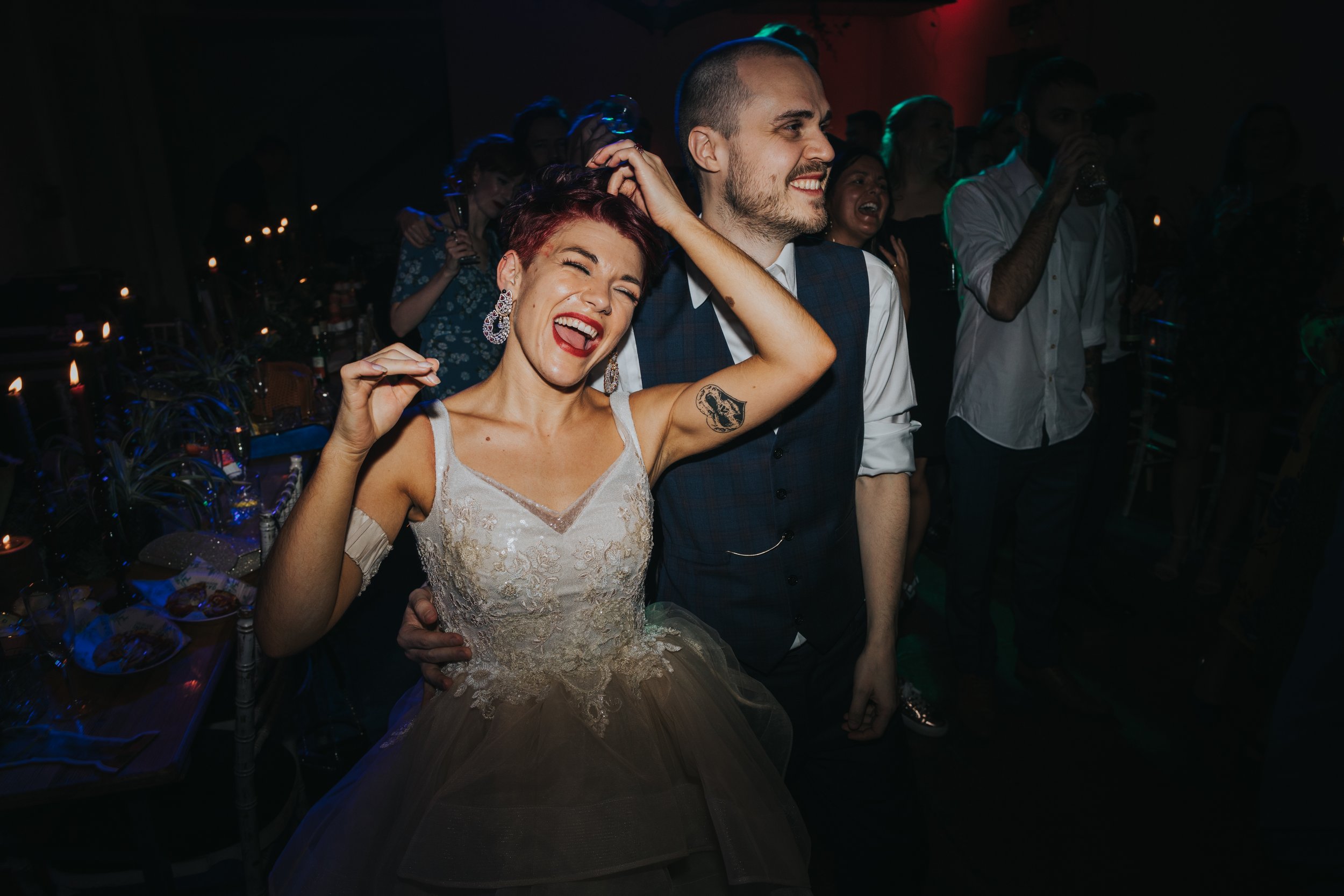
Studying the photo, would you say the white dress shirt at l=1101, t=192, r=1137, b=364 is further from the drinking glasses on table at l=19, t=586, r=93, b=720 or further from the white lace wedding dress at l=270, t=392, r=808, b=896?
the drinking glasses on table at l=19, t=586, r=93, b=720

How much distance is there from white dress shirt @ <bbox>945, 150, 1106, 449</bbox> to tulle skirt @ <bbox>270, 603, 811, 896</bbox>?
5.63 feet

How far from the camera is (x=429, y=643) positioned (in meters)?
1.52

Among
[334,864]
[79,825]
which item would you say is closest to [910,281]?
[334,864]

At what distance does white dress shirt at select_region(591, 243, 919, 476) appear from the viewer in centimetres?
173

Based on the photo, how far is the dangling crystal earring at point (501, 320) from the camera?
153 centimetres

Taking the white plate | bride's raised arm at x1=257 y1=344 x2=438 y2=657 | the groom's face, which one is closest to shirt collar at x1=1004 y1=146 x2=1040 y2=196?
the groom's face

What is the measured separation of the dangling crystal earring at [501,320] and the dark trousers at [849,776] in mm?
899

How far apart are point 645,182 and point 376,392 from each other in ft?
2.02

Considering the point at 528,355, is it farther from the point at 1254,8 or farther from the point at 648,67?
the point at 648,67

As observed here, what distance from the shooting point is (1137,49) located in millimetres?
6234

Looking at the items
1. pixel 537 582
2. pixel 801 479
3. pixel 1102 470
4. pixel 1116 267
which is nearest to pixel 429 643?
pixel 537 582

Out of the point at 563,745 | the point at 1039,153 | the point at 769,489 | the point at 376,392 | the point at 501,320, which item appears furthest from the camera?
the point at 1039,153

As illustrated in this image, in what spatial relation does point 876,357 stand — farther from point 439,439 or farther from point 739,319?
point 439,439

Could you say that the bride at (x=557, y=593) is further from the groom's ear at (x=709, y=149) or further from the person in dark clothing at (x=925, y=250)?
the person in dark clothing at (x=925, y=250)
